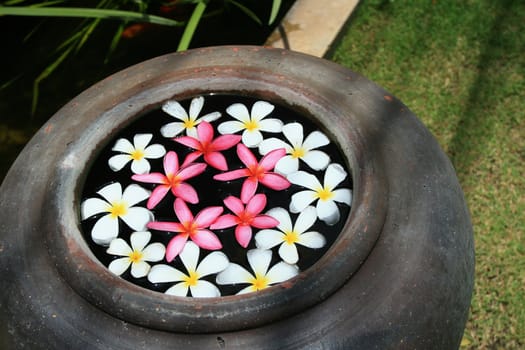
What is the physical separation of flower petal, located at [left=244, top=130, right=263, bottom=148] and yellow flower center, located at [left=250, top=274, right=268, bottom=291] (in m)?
0.38

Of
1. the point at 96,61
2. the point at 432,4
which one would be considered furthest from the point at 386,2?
the point at 96,61

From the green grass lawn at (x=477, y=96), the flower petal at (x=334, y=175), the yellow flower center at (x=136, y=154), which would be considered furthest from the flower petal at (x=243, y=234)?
the green grass lawn at (x=477, y=96)

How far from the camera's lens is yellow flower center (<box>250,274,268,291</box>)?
3.93 feet

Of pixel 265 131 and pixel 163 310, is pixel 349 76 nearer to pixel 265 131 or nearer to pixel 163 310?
pixel 265 131

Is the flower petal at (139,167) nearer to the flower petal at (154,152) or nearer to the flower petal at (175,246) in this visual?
the flower petal at (154,152)

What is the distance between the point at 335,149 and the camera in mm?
1411

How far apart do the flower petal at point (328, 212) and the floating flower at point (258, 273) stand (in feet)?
0.45

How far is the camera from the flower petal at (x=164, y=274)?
1.23m

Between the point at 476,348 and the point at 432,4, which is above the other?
the point at 432,4

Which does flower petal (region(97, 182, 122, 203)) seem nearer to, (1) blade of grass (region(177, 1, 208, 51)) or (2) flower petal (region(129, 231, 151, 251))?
(2) flower petal (region(129, 231, 151, 251))

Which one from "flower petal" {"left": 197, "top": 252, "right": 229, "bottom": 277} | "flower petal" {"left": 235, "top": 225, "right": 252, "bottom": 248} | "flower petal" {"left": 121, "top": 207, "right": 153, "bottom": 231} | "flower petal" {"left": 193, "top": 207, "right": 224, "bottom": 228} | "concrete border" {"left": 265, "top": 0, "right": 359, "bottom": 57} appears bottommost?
"concrete border" {"left": 265, "top": 0, "right": 359, "bottom": 57}

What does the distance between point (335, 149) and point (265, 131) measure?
19cm

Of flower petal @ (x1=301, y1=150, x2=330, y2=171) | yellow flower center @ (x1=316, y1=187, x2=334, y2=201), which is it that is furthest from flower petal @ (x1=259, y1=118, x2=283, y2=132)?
yellow flower center @ (x1=316, y1=187, x2=334, y2=201)

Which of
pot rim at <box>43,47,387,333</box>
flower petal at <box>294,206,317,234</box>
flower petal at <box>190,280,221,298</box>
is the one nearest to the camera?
pot rim at <box>43,47,387,333</box>
